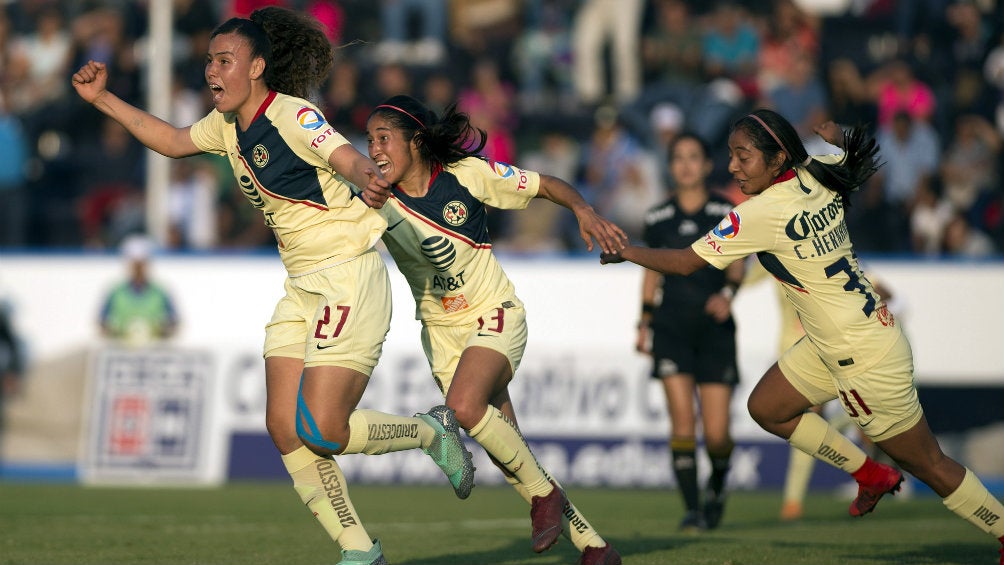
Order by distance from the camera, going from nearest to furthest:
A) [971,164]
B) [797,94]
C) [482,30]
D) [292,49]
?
1. [292,49]
2. [971,164]
3. [797,94]
4. [482,30]

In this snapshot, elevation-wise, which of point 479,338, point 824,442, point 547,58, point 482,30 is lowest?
point 824,442

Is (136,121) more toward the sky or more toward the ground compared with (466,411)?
more toward the sky

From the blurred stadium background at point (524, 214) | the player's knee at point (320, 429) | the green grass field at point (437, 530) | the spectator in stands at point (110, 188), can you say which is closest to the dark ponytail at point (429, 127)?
the player's knee at point (320, 429)

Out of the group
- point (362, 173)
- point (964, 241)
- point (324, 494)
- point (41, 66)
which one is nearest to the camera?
point (362, 173)

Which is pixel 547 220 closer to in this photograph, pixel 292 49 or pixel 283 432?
pixel 292 49

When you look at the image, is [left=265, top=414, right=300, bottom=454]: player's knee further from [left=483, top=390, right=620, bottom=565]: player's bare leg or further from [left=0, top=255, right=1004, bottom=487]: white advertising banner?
[left=0, top=255, right=1004, bottom=487]: white advertising banner

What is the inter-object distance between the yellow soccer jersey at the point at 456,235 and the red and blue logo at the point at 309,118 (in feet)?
2.78

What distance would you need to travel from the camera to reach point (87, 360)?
1537cm

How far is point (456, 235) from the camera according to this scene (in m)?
7.32

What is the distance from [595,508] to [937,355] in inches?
176

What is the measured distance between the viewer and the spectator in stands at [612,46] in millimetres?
18125

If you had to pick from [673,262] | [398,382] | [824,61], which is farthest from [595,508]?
[824,61]

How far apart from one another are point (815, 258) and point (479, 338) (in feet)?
5.82

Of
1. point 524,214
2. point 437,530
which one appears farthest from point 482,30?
point 437,530
